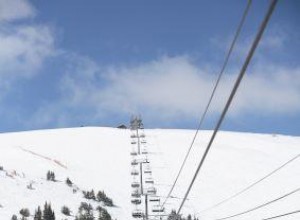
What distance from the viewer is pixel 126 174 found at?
3994 centimetres

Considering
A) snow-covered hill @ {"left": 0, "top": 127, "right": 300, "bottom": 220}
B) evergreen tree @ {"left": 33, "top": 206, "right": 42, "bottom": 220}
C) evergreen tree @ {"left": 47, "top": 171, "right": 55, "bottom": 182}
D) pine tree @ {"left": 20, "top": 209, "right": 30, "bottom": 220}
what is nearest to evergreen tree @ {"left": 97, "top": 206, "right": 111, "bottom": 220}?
snow-covered hill @ {"left": 0, "top": 127, "right": 300, "bottom": 220}

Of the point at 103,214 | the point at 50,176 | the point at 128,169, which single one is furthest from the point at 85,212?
Result: the point at 128,169

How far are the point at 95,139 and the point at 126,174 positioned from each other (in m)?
12.2

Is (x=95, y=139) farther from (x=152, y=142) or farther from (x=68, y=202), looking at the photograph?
(x=68, y=202)

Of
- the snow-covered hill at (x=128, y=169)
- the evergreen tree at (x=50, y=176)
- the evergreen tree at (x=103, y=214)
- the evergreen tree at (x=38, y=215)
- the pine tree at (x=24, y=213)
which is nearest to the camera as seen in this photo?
the evergreen tree at (x=38, y=215)

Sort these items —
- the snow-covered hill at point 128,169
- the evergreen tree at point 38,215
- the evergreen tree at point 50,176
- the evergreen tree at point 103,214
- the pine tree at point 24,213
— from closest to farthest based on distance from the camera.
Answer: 1. the evergreen tree at point 38,215
2. the pine tree at point 24,213
3. the evergreen tree at point 103,214
4. the snow-covered hill at point 128,169
5. the evergreen tree at point 50,176

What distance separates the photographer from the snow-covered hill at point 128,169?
29.9 meters

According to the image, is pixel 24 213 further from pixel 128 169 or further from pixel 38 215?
pixel 128 169

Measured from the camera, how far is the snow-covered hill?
29.9 metres

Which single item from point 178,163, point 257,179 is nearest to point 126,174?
point 178,163

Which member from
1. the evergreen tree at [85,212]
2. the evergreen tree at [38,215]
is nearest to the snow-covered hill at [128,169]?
the evergreen tree at [85,212]

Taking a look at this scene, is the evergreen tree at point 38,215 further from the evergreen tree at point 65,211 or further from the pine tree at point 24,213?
the evergreen tree at point 65,211

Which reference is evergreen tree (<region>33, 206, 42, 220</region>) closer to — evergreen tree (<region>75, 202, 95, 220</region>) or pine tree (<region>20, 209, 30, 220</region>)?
pine tree (<region>20, 209, 30, 220</region>)

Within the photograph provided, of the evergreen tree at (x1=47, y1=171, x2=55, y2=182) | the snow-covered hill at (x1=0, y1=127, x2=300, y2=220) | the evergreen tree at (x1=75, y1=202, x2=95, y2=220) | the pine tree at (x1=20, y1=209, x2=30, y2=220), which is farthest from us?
the evergreen tree at (x1=47, y1=171, x2=55, y2=182)
